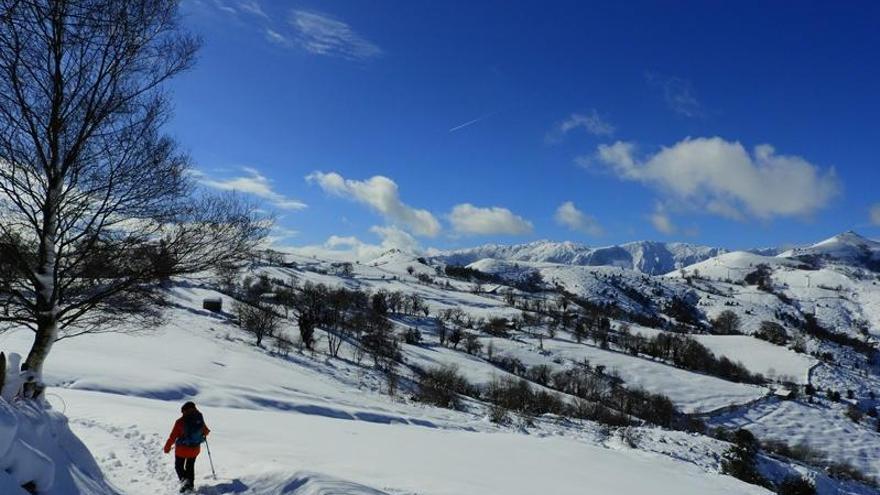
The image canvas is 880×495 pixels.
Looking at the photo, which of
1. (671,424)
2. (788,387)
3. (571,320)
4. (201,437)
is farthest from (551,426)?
(571,320)

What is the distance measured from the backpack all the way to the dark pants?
35cm

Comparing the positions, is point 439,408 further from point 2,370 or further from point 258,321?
point 258,321

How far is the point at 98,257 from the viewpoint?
1104cm

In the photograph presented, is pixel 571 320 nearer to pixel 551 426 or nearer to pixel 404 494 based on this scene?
pixel 551 426

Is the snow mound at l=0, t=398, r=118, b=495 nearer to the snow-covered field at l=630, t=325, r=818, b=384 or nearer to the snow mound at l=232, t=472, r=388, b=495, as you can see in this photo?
the snow mound at l=232, t=472, r=388, b=495

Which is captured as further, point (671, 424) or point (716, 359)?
point (716, 359)

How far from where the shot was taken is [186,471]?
11555mm

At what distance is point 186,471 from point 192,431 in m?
0.79

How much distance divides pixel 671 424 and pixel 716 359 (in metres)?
68.2

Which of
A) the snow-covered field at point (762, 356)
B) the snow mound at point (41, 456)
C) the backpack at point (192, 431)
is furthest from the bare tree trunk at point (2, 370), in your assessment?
the snow-covered field at point (762, 356)

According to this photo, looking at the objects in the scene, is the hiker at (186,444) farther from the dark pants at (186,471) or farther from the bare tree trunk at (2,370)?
the bare tree trunk at (2,370)

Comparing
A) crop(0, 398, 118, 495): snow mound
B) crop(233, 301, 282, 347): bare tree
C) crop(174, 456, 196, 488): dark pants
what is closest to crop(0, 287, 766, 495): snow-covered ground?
crop(174, 456, 196, 488): dark pants

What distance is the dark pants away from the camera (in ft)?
36.9

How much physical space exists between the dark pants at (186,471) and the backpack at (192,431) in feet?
1.16
